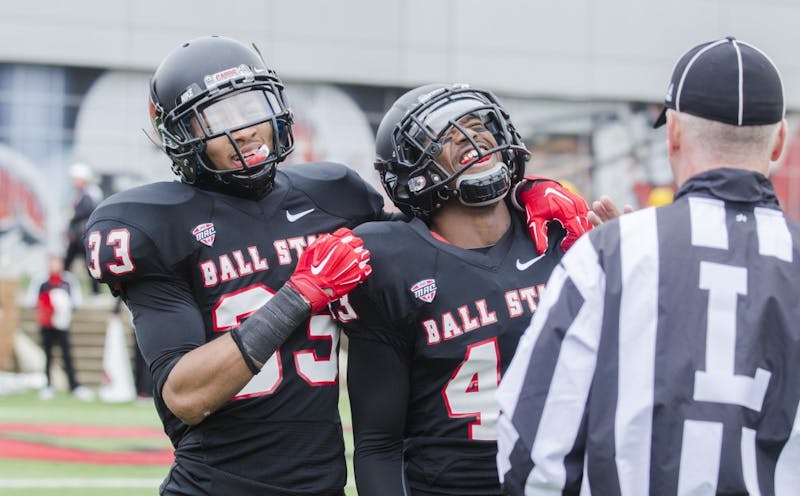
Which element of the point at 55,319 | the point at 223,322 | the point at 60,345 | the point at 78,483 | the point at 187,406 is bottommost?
the point at 60,345

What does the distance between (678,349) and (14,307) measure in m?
11.3

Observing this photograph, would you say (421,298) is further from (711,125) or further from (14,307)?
(14,307)

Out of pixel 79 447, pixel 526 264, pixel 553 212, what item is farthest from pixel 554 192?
pixel 79 447

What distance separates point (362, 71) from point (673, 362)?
1804 centimetres

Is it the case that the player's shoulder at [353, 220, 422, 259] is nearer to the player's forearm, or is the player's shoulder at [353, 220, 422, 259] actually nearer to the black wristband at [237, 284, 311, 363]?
the black wristband at [237, 284, 311, 363]

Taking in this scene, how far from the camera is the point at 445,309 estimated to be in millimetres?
2748

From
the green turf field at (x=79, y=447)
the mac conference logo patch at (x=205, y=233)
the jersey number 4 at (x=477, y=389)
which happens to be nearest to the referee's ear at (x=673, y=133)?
the jersey number 4 at (x=477, y=389)

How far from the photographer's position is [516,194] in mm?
3008

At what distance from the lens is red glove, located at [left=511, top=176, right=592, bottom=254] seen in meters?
2.86

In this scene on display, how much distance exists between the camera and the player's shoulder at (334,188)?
315cm

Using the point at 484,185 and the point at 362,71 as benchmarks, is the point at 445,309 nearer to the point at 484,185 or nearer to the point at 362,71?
the point at 484,185

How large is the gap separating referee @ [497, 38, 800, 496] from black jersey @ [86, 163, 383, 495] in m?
0.90

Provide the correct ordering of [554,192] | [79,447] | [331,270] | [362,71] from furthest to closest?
[362,71], [79,447], [554,192], [331,270]

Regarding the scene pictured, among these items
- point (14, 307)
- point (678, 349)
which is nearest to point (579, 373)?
point (678, 349)
